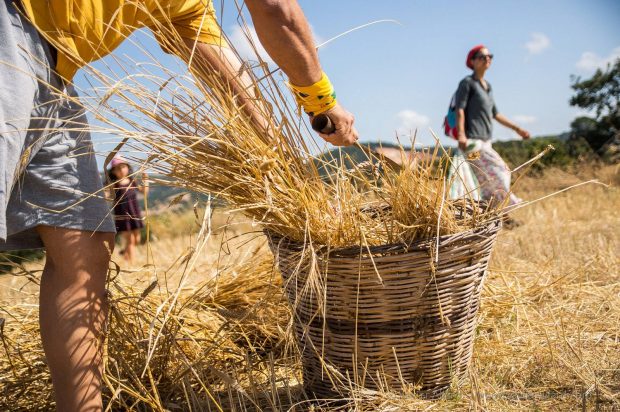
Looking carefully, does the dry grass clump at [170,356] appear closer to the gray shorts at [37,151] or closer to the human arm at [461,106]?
the gray shorts at [37,151]

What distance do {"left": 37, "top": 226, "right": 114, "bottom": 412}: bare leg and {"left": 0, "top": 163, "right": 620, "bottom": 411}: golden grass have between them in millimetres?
92

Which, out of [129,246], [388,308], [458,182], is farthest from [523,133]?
[388,308]

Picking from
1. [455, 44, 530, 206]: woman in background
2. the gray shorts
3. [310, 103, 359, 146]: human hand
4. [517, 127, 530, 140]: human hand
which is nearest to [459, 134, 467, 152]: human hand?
[455, 44, 530, 206]: woman in background

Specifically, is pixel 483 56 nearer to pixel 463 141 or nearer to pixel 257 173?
pixel 463 141

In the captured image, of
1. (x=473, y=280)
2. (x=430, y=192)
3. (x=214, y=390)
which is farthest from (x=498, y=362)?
(x=214, y=390)

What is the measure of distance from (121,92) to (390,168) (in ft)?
2.25

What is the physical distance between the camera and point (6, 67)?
Result: 3.49ft

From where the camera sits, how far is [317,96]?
137cm

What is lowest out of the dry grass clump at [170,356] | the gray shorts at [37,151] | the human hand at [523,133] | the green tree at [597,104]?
the dry grass clump at [170,356]

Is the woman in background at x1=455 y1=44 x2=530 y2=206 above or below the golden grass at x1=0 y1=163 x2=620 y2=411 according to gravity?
above

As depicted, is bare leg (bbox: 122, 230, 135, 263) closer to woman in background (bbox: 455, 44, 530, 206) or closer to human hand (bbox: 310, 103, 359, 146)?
woman in background (bbox: 455, 44, 530, 206)

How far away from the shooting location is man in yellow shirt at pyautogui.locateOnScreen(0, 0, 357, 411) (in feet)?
3.63

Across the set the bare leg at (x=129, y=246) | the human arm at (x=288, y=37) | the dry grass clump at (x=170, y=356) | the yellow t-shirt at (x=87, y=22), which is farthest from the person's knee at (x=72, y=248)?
the bare leg at (x=129, y=246)

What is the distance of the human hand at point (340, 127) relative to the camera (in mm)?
1410
